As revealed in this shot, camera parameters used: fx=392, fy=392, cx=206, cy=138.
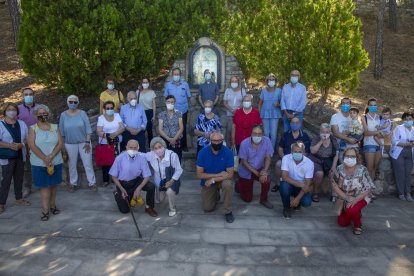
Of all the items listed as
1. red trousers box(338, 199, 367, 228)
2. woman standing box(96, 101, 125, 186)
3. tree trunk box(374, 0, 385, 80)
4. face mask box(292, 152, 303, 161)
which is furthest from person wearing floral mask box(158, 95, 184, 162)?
tree trunk box(374, 0, 385, 80)

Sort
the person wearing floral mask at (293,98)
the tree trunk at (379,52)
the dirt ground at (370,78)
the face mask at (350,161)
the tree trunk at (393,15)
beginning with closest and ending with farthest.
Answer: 1. the face mask at (350,161)
2. the person wearing floral mask at (293,98)
3. the dirt ground at (370,78)
4. the tree trunk at (379,52)
5. the tree trunk at (393,15)

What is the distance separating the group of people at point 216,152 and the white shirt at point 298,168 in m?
0.02

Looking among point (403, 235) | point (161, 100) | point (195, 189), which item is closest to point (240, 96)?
point (195, 189)

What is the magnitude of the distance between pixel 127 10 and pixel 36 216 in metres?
6.85

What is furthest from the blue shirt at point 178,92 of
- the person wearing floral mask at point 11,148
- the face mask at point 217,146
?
the person wearing floral mask at point 11,148

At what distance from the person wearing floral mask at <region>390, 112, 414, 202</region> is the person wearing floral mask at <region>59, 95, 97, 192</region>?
5.68 meters

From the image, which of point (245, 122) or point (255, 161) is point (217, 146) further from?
point (245, 122)

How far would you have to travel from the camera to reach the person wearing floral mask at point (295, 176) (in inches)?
246

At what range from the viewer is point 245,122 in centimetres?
763

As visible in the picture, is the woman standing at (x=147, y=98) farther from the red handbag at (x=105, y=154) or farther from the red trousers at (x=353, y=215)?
the red trousers at (x=353, y=215)

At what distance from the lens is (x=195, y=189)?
299 inches

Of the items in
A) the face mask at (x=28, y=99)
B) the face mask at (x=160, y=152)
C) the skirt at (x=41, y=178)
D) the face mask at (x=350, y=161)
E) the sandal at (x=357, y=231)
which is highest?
the face mask at (x=28, y=99)

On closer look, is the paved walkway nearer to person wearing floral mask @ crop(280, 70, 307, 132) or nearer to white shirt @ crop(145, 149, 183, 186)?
white shirt @ crop(145, 149, 183, 186)

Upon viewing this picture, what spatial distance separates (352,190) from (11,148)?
5.48 meters
